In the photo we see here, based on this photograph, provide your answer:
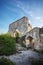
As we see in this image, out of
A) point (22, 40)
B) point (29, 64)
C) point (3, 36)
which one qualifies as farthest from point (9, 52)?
point (22, 40)

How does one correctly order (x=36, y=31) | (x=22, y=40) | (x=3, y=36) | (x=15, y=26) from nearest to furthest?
(x=3, y=36) < (x=36, y=31) < (x=22, y=40) < (x=15, y=26)

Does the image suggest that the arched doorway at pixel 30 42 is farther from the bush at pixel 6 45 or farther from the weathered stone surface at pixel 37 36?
the bush at pixel 6 45

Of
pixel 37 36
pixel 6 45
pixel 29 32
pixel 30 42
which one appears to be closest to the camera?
pixel 6 45

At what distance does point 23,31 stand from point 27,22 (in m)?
2.01

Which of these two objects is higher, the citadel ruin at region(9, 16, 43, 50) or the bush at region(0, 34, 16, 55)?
the citadel ruin at region(9, 16, 43, 50)

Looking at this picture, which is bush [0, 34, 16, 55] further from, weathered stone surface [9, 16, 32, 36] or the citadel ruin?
weathered stone surface [9, 16, 32, 36]

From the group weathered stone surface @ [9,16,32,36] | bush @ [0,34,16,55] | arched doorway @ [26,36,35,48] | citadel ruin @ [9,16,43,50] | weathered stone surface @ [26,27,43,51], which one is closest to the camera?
bush @ [0,34,16,55]

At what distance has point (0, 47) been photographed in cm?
1210

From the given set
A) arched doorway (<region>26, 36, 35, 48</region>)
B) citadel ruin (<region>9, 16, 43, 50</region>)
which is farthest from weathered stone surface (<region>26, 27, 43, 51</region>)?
arched doorway (<region>26, 36, 35, 48</region>)

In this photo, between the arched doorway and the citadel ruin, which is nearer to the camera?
the citadel ruin

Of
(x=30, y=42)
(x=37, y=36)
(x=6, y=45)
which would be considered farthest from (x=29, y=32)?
(x=6, y=45)

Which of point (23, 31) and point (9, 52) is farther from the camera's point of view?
point (23, 31)

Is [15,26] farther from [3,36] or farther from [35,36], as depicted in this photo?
[3,36]

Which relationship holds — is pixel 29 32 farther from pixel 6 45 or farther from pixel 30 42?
pixel 6 45
